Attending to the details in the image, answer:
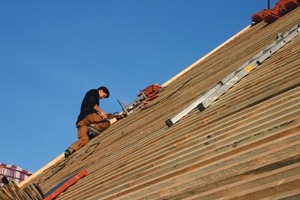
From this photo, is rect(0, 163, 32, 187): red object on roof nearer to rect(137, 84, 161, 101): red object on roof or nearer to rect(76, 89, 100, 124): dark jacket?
rect(76, 89, 100, 124): dark jacket

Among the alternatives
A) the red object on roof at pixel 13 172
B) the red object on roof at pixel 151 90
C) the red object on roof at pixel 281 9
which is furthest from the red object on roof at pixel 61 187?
the red object on roof at pixel 13 172

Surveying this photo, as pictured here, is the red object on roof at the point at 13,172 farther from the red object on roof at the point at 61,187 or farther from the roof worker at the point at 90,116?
the red object on roof at the point at 61,187

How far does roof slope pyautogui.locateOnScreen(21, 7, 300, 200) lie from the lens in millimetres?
2014

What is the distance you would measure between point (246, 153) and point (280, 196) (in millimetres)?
646

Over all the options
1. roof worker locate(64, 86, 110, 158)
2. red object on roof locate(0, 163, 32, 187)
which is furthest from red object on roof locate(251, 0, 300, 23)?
red object on roof locate(0, 163, 32, 187)

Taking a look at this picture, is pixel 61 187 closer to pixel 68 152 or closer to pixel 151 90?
pixel 68 152

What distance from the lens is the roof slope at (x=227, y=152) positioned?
6.61 feet

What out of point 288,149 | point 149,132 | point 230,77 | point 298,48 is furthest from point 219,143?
point 149,132

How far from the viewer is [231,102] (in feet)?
11.9

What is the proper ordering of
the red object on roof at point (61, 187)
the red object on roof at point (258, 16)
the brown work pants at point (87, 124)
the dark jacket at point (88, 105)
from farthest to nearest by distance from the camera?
1. the red object on roof at point (258, 16)
2. the dark jacket at point (88, 105)
3. the brown work pants at point (87, 124)
4. the red object on roof at point (61, 187)

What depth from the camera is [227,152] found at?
256 centimetres

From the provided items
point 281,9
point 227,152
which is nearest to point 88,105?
point 281,9

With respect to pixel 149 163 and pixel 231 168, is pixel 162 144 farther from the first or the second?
pixel 231 168

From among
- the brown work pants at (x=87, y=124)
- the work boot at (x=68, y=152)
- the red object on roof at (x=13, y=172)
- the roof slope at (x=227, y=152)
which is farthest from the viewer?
the red object on roof at (x=13, y=172)
